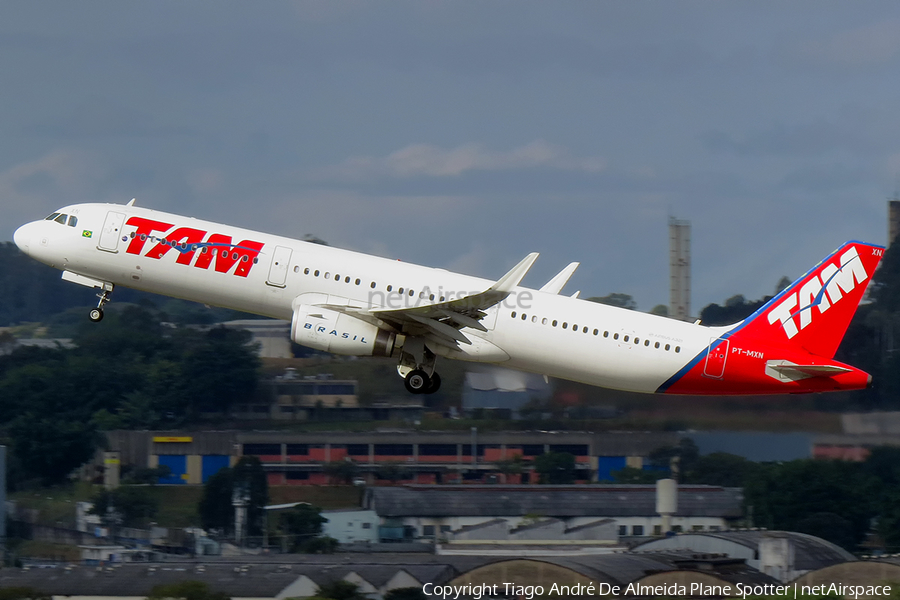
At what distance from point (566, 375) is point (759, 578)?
22100 mm

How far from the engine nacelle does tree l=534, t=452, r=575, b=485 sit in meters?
35.9

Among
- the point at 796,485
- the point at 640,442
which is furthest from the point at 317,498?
the point at 796,485

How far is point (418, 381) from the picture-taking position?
37719 millimetres

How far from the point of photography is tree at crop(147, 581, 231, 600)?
159 feet

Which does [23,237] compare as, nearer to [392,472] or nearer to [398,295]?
[398,295]

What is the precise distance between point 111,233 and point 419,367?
10.4m

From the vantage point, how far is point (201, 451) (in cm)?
8131

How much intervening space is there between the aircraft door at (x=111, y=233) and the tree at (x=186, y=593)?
16.5 m

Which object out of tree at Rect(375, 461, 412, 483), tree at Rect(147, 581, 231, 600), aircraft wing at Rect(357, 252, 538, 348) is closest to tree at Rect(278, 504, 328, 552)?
tree at Rect(375, 461, 412, 483)

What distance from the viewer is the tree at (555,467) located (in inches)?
2822

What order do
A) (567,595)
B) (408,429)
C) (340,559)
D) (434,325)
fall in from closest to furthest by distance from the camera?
(434,325), (567,595), (340,559), (408,429)

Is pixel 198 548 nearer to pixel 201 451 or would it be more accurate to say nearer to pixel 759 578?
pixel 201 451

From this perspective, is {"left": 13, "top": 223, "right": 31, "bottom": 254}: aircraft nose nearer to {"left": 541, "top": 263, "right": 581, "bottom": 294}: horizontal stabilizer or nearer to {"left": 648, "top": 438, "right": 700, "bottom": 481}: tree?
{"left": 541, "top": 263, "right": 581, "bottom": 294}: horizontal stabilizer

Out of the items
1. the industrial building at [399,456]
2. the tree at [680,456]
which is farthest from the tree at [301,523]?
the tree at [680,456]
